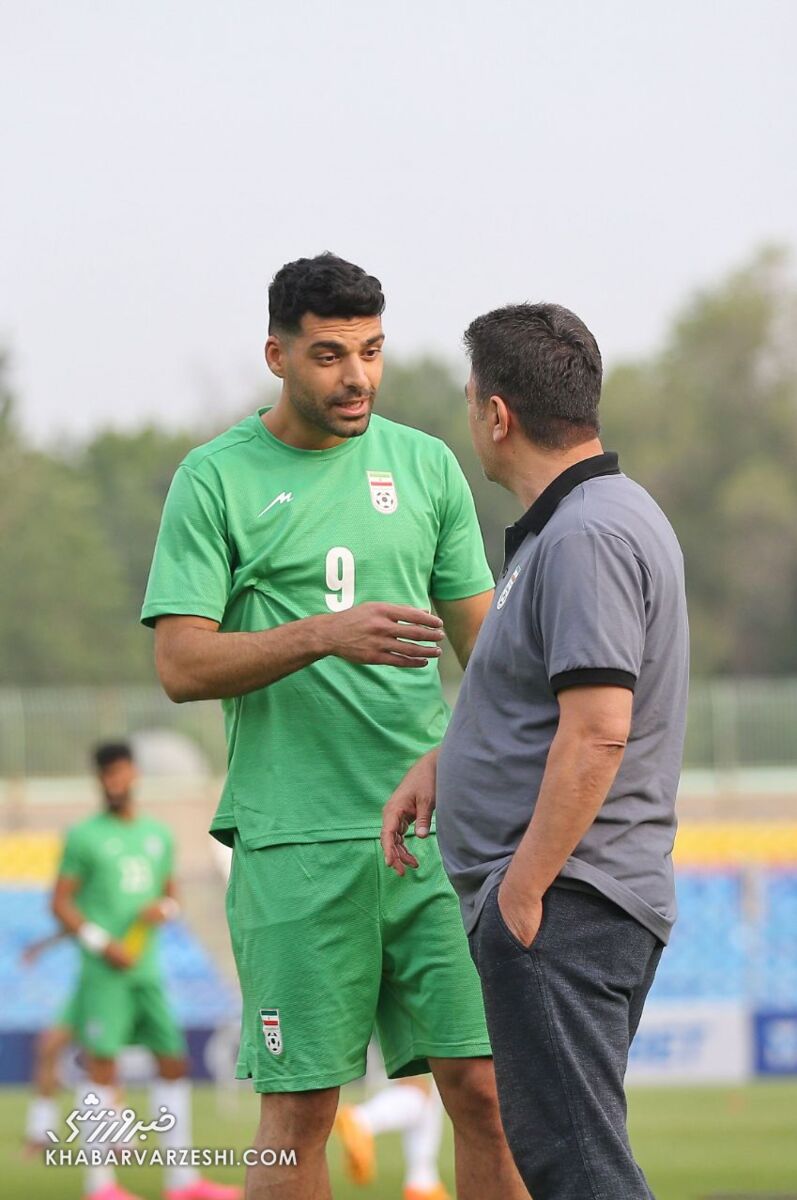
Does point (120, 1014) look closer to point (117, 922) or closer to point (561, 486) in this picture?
point (117, 922)

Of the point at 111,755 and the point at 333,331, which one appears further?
the point at 111,755

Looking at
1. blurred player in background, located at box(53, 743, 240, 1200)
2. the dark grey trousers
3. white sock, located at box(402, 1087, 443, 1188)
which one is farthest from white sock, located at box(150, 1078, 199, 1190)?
the dark grey trousers

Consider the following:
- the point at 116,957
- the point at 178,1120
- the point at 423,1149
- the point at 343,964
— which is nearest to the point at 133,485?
the point at 116,957

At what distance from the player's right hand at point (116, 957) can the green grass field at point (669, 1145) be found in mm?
1136

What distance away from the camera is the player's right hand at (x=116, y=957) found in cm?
982

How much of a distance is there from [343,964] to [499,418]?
1.33 metres

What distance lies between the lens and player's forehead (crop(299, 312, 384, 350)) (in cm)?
394

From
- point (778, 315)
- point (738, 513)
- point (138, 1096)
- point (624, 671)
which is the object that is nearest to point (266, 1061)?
point (624, 671)

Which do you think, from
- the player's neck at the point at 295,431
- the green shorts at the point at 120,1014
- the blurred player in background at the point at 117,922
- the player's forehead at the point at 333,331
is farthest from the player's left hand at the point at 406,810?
the green shorts at the point at 120,1014

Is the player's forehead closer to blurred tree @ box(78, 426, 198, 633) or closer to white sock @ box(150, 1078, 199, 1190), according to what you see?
white sock @ box(150, 1078, 199, 1190)

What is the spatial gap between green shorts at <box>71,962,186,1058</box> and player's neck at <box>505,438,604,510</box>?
22.4 ft

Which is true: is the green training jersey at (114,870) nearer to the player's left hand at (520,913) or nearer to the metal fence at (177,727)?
the player's left hand at (520,913)

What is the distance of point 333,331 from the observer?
395cm

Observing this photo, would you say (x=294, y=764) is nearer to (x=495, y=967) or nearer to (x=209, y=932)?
(x=495, y=967)
